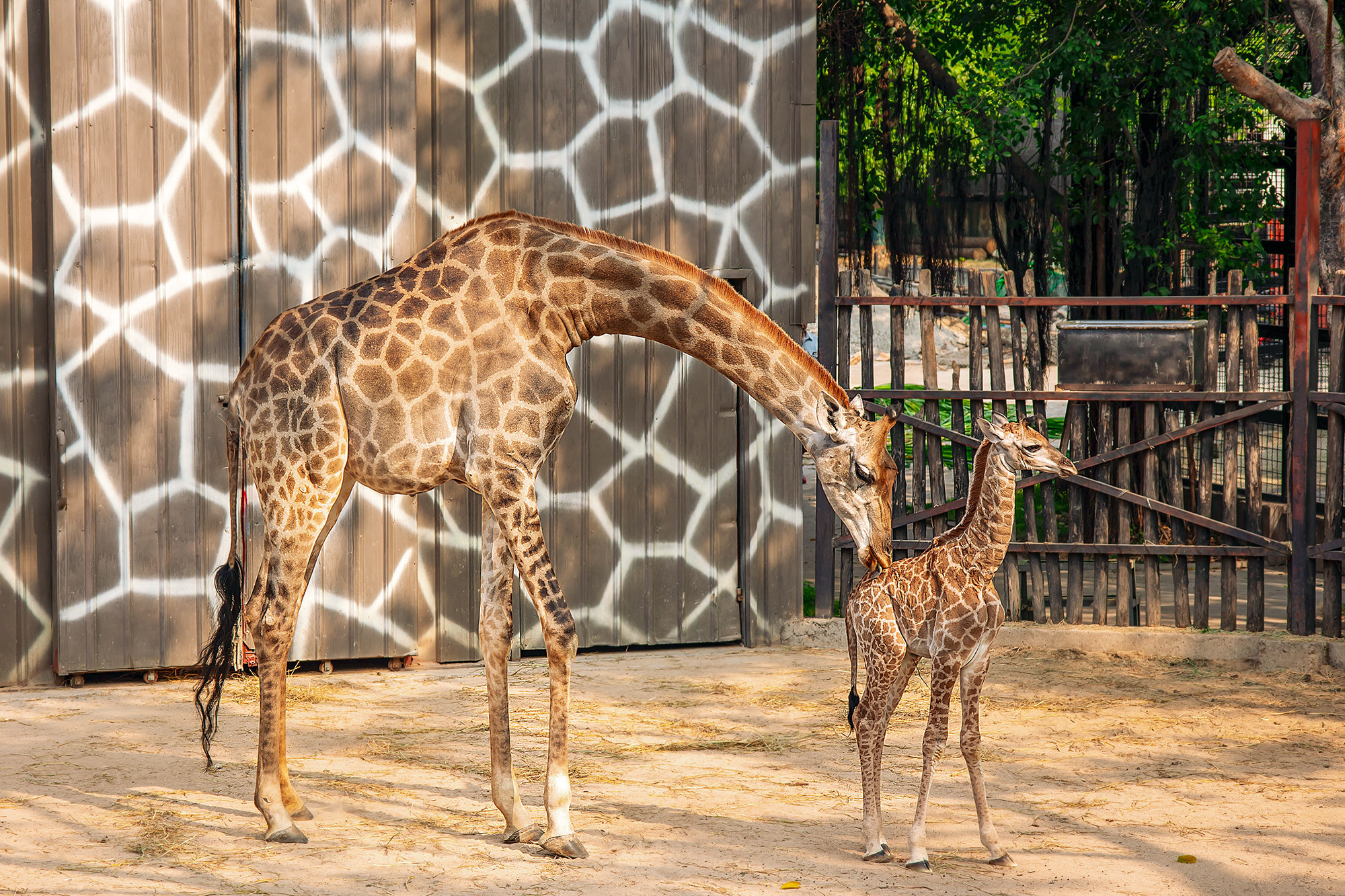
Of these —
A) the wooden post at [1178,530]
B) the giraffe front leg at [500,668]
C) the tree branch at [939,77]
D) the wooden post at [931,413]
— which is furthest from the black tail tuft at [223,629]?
the tree branch at [939,77]

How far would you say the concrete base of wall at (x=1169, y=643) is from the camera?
7.75m

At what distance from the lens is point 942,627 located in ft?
15.6

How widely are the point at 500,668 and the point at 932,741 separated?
1.74 m

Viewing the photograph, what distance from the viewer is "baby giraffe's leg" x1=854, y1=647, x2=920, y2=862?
481 cm

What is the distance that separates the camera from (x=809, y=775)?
19.8ft

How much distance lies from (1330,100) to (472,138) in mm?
6324

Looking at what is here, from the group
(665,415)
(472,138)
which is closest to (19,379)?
(472,138)

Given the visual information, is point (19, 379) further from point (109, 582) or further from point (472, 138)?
point (472, 138)

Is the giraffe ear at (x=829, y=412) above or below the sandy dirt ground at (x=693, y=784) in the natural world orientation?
above

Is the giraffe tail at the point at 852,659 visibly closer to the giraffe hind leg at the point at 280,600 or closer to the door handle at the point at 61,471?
the giraffe hind leg at the point at 280,600

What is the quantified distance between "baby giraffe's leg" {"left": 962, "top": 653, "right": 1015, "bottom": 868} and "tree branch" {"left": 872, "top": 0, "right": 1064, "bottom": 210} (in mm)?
8748

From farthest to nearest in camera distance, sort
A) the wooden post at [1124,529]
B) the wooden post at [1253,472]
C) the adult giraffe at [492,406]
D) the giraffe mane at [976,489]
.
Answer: the wooden post at [1124,529]
the wooden post at [1253,472]
the adult giraffe at [492,406]
the giraffe mane at [976,489]

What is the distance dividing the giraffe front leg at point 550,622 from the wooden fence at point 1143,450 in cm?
335

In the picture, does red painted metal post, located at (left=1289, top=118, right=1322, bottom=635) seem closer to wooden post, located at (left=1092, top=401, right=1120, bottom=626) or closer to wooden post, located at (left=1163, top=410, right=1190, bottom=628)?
wooden post, located at (left=1163, top=410, right=1190, bottom=628)
